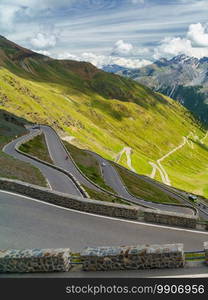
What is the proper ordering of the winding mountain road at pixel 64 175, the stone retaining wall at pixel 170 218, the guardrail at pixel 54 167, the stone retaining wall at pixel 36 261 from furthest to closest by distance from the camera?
1. the winding mountain road at pixel 64 175
2. the guardrail at pixel 54 167
3. the stone retaining wall at pixel 170 218
4. the stone retaining wall at pixel 36 261

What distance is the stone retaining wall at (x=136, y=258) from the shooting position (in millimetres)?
10266

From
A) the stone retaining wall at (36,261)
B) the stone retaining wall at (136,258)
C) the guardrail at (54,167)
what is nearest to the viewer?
the stone retaining wall at (136,258)

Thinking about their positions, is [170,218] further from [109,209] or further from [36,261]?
[36,261]

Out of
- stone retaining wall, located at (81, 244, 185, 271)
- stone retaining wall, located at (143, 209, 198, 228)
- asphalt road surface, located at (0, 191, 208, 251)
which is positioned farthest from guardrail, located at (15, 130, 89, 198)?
stone retaining wall, located at (81, 244, 185, 271)

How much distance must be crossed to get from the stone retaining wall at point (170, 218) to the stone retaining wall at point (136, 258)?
16.5 ft

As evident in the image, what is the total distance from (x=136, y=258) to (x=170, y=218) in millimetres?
5689

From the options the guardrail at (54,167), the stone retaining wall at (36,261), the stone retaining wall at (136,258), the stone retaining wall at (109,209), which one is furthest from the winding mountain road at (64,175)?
the stone retaining wall at (136,258)

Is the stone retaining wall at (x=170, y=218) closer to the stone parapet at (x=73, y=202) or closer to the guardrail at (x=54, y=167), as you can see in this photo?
the stone parapet at (x=73, y=202)

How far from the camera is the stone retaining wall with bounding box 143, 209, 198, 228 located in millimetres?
15227

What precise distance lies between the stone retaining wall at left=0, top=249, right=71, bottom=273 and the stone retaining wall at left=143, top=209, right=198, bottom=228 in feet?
21.1

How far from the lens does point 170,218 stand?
1537 centimetres

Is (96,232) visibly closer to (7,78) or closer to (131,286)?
(131,286)

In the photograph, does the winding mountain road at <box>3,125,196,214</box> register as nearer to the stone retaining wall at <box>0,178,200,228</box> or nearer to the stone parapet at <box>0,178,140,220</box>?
the stone parapet at <box>0,178,140,220</box>

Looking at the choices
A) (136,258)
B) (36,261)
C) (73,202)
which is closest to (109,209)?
(73,202)
